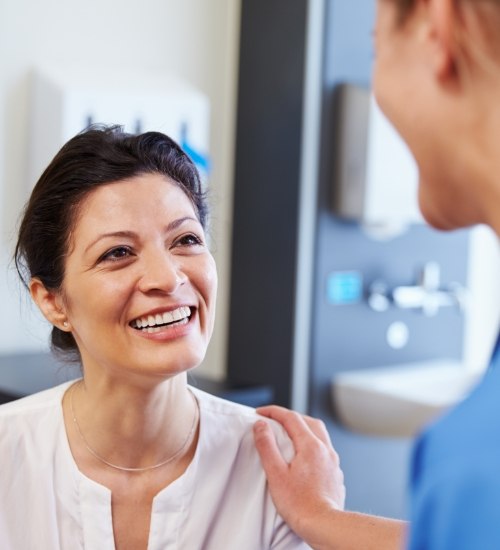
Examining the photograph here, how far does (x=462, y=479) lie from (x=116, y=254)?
0.92 metres

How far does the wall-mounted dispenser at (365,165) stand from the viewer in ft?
9.79

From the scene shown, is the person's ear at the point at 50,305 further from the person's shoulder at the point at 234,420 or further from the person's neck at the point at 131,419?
the person's shoulder at the point at 234,420

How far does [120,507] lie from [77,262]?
0.39 metres

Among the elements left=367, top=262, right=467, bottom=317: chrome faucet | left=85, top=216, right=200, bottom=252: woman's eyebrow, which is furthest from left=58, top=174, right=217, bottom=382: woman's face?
left=367, top=262, right=467, bottom=317: chrome faucet

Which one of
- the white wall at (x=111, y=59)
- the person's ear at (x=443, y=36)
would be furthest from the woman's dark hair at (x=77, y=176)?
the person's ear at (x=443, y=36)

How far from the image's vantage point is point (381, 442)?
10.5ft

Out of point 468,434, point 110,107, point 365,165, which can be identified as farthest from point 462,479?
point 365,165

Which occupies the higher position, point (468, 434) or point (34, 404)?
point (468, 434)

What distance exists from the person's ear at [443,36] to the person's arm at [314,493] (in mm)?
780

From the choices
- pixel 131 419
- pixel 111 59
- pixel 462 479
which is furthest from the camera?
pixel 111 59

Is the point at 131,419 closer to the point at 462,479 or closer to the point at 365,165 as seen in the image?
the point at 462,479

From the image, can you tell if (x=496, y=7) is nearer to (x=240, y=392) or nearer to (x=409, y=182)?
(x=240, y=392)

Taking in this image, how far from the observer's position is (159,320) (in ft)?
4.89

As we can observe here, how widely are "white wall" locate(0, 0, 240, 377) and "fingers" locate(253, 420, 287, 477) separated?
0.82 m
